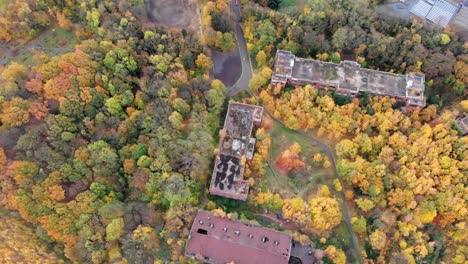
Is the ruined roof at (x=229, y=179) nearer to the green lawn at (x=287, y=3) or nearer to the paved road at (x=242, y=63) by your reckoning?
the paved road at (x=242, y=63)

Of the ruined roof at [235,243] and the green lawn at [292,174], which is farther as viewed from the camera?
the green lawn at [292,174]

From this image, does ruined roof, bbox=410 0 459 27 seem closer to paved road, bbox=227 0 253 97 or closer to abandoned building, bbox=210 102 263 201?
paved road, bbox=227 0 253 97

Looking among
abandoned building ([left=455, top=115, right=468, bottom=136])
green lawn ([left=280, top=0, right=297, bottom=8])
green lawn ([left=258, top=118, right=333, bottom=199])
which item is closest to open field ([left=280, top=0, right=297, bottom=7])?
green lawn ([left=280, top=0, right=297, bottom=8])

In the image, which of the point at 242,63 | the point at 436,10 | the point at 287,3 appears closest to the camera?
the point at 242,63

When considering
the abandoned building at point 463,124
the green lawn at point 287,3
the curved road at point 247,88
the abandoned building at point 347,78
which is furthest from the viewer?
the green lawn at point 287,3

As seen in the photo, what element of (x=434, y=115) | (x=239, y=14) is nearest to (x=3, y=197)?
(x=239, y=14)

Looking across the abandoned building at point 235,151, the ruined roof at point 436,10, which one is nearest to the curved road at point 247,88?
the abandoned building at point 235,151

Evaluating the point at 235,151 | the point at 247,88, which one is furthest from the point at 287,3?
the point at 235,151

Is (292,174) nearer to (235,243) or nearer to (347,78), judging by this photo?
(235,243)
